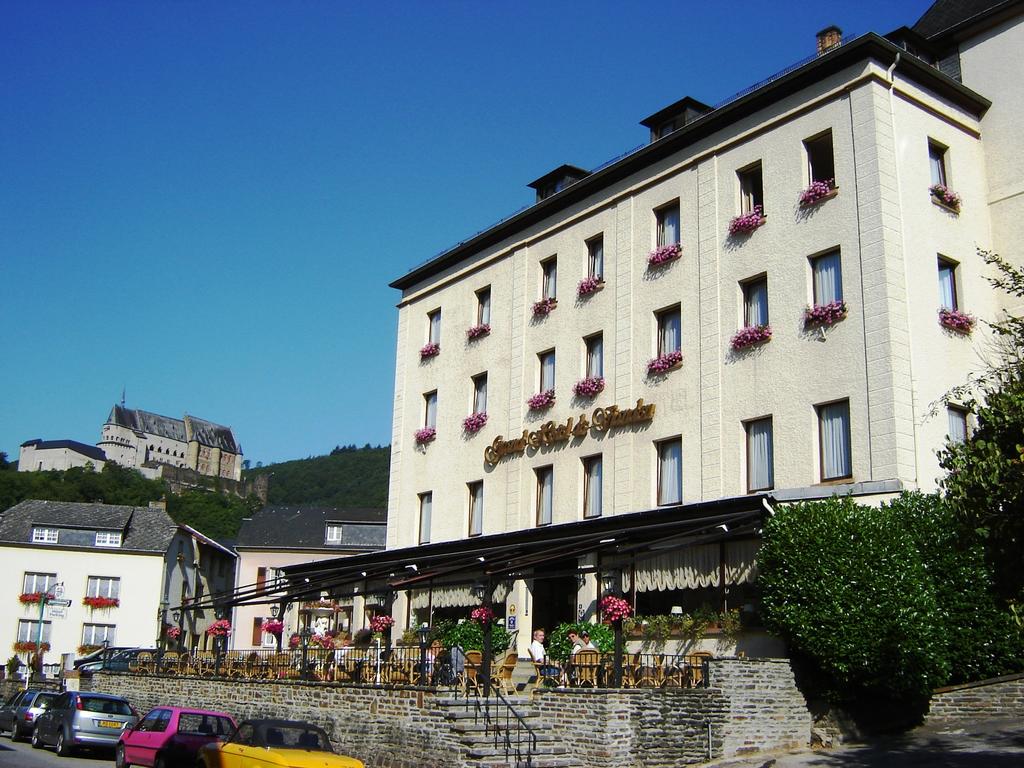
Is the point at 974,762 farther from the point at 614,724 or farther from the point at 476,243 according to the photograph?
the point at 476,243

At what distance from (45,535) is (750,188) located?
5235cm

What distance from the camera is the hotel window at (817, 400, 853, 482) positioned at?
22.3 metres

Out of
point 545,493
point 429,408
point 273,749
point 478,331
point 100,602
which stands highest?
point 478,331

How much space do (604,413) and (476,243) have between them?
9208mm

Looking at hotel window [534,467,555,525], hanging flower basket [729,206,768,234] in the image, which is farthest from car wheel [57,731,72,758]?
hanging flower basket [729,206,768,234]

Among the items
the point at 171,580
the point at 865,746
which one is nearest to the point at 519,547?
the point at 865,746

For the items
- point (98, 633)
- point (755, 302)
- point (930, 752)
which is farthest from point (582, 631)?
point (98, 633)

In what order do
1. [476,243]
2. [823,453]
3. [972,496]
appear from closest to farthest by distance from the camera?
[972,496] < [823,453] < [476,243]

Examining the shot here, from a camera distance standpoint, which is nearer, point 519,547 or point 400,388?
point 519,547

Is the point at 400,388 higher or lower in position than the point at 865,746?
higher

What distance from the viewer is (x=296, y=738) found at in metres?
16.5

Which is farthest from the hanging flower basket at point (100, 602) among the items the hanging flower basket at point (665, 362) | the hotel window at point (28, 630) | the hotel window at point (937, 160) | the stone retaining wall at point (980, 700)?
the hotel window at point (937, 160)

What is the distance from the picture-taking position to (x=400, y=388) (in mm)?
36625

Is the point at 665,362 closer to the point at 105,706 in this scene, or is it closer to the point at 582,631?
the point at 582,631
